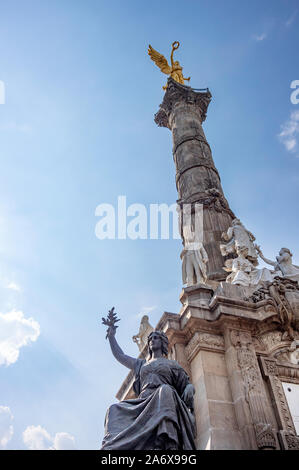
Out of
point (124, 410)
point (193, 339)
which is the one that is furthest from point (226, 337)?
point (124, 410)

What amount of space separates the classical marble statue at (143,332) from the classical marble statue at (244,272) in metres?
2.26

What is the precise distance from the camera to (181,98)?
20609mm

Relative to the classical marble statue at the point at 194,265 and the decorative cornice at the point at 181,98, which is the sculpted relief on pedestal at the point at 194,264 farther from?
the decorative cornice at the point at 181,98

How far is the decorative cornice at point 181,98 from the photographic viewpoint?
20547 mm

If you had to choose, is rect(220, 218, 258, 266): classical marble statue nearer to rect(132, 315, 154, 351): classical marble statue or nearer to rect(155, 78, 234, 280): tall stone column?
rect(155, 78, 234, 280): tall stone column

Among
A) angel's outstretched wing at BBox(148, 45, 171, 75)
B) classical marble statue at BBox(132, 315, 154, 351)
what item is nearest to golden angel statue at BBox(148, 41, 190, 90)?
angel's outstretched wing at BBox(148, 45, 171, 75)

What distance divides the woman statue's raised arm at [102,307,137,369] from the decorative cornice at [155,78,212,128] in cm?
1271

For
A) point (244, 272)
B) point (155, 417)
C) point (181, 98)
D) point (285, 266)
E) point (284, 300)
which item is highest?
point (181, 98)

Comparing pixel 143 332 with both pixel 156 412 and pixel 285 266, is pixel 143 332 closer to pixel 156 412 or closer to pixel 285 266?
pixel 285 266

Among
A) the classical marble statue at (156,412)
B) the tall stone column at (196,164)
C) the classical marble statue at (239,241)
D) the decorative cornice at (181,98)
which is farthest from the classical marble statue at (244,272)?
the decorative cornice at (181,98)

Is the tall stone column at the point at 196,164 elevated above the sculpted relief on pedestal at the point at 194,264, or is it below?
above

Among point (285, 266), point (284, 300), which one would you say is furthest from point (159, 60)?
point (284, 300)

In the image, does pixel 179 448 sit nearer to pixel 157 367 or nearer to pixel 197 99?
pixel 157 367

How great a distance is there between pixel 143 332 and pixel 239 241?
3.30 meters
